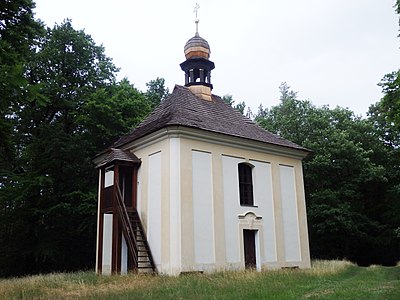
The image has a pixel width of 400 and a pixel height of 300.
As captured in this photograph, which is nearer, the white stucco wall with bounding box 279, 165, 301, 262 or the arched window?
the arched window

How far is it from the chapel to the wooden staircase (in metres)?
0.04

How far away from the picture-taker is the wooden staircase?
1641 cm

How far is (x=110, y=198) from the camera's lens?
715 inches

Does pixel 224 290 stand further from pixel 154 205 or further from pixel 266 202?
pixel 266 202

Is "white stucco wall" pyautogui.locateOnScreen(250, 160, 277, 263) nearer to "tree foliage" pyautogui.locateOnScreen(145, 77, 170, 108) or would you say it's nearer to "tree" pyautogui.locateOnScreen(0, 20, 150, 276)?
"tree" pyautogui.locateOnScreen(0, 20, 150, 276)

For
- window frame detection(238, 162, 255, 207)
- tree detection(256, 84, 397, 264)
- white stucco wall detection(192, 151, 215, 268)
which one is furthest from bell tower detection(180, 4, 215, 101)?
tree detection(256, 84, 397, 264)

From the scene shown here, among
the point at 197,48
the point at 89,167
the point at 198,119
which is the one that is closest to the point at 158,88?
the point at 89,167

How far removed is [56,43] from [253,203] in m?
18.5

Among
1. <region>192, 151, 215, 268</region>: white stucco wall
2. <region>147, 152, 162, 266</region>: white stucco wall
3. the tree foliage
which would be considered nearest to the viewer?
<region>192, 151, 215, 268</region>: white stucco wall

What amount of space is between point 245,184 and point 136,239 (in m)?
5.36

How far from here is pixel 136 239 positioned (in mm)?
17078

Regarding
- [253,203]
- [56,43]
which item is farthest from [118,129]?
[253,203]

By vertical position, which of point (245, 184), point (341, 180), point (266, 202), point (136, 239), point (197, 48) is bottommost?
point (136, 239)

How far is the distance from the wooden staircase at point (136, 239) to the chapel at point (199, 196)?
4 cm
